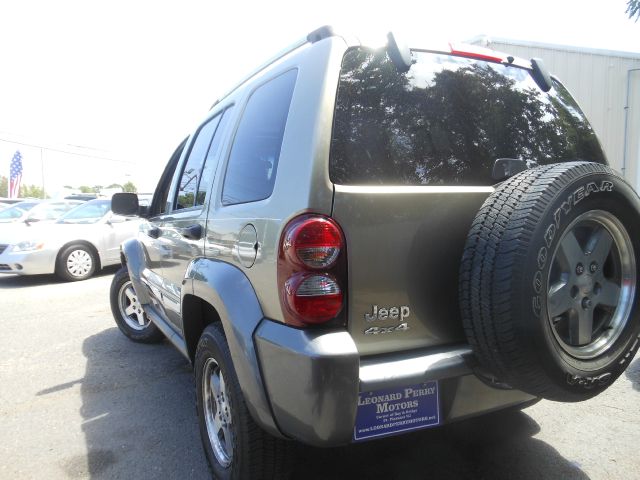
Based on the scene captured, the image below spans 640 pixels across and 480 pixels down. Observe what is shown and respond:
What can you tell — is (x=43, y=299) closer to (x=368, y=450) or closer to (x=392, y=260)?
(x=368, y=450)

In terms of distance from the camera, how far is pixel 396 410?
1759 mm

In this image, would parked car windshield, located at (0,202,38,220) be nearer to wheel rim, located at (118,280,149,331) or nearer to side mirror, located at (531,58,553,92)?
wheel rim, located at (118,280,149,331)

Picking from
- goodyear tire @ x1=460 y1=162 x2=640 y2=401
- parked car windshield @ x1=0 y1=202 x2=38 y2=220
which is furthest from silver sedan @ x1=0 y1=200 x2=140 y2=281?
goodyear tire @ x1=460 y1=162 x2=640 y2=401

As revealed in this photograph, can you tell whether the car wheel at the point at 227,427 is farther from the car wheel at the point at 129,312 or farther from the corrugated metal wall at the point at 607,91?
the corrugated metal wall at the point at 607,91

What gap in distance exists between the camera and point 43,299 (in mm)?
7074

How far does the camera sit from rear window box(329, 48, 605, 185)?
182cm

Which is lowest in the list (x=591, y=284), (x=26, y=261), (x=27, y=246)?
(x=26, y=261)

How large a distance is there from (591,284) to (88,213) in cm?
925

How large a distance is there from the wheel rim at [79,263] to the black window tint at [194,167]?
20.8ft

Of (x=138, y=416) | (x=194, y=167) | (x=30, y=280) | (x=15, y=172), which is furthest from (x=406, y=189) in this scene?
(x=15, y=172)

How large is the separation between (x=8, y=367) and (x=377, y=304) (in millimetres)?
3993

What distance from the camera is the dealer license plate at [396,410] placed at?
1.70 meters

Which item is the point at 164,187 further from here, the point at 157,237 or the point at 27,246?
the point at 27,246

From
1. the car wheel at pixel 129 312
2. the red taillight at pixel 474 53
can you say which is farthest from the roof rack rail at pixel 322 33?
the car wheel at pixel 129 312
